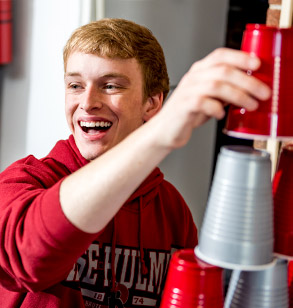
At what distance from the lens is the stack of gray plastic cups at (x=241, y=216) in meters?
0.77

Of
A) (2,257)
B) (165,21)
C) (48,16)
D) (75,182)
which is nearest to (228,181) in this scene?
(75,182)

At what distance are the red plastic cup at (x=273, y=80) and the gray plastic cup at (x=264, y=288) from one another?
199mm

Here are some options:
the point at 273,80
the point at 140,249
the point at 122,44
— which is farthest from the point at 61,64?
the point at 273,80

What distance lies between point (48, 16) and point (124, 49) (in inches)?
46.2

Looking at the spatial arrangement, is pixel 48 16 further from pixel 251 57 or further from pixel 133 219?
pixel 251 57

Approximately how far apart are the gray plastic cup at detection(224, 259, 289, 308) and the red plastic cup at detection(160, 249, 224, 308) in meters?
0.04

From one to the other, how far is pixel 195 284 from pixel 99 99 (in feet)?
2.06

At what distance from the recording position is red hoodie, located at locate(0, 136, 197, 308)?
3.05ft

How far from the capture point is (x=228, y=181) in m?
0.78

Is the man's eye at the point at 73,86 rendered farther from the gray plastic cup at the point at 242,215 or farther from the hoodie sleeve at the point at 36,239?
the gray plastic cup at the point at 242,215

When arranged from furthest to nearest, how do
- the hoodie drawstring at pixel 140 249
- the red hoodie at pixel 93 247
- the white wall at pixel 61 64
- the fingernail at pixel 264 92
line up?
1. the white wall at pixel 61 64
2. the hoodie drawstring at pixel 140 249
3. the red hoodie at pixel 93 247
4. the fingernail at pixel 264 92

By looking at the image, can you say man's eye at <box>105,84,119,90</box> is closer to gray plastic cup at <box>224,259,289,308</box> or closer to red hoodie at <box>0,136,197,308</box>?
red hoodie at <box>0,136,197,308</box>

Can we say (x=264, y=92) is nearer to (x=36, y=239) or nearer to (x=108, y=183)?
(x=108, y=183)

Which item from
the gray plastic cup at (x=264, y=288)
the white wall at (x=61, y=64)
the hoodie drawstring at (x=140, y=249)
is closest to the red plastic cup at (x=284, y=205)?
the gray plastic cup at (x=264, y=288)
